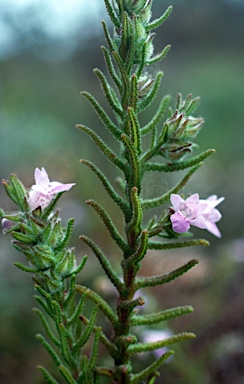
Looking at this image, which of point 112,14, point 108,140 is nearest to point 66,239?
point 112,14

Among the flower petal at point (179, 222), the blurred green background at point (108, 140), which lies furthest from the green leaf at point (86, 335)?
the blurred green background at point (108, 140)

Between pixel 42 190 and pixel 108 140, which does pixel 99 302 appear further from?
pixel 108 140

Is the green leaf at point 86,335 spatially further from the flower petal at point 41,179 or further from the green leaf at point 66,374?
the flower petal at point 41,179

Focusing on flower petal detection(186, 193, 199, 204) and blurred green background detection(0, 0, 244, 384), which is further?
blurred green background detection(0, 0, 244, 384)

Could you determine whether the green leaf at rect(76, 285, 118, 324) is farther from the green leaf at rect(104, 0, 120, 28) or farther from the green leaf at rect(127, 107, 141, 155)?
the green leaf at rect(104, 0, 120, 28)

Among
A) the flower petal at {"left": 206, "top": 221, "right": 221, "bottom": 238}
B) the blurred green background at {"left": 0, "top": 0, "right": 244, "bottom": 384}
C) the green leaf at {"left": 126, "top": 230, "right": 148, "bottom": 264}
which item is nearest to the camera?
the green leaf at {"left": 126, "top": 230, "right": 148, "bottom": 264}

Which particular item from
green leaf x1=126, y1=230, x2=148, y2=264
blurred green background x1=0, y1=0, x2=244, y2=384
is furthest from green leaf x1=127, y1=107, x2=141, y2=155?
blurred green background x1=0, y1=0, x2=244, y2=384
